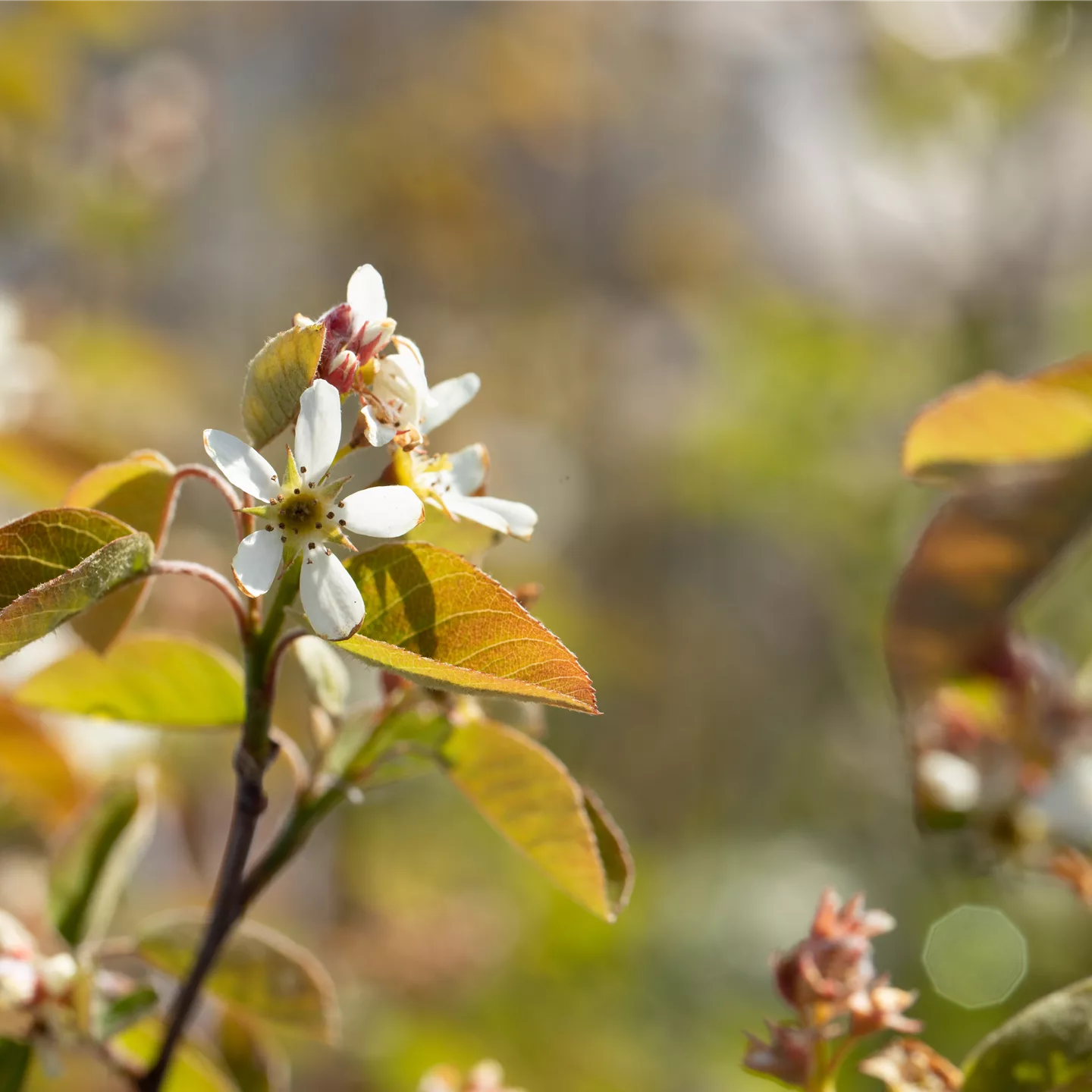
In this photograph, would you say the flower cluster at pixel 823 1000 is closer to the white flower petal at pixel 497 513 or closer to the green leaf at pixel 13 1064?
the white flower petal at pixel 497 513

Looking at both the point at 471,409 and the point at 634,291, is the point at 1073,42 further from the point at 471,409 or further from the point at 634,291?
the point at 634,291

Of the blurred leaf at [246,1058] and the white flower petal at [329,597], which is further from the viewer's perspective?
the blurred leaf at [246,1058]

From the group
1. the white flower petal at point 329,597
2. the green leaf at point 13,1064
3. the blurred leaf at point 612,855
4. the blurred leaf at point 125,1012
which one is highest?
the white flower petal at point 329,597

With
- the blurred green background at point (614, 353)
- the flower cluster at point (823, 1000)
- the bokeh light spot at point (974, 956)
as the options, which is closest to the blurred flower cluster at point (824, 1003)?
the flower cluster at point (823, 1000)

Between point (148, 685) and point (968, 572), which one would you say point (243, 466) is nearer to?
point (148, 685)

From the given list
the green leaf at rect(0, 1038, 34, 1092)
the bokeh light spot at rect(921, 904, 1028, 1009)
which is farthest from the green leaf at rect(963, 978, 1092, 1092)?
the bokeh light spot at rect(921, 904, 1028, 1009)
